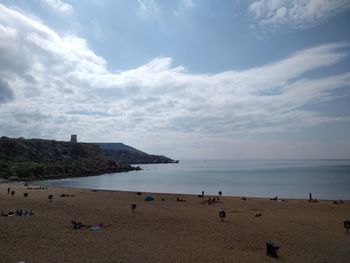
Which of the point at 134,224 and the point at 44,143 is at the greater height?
the point at 44,143

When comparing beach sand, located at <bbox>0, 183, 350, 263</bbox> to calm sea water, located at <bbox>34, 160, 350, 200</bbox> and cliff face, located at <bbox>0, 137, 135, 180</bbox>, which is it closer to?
calm sea water, located at <bbox>34, 160, 350, 200</bbox>

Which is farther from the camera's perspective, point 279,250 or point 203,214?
point 203,214

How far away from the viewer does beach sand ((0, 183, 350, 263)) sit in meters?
13.4

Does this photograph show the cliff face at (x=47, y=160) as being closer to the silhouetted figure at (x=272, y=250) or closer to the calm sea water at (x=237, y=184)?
the calm sea water at (x=237, y=184)

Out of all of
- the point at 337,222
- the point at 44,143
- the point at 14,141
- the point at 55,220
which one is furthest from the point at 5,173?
the point at 337,222

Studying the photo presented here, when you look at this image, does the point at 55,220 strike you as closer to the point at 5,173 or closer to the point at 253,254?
the point at 253,254

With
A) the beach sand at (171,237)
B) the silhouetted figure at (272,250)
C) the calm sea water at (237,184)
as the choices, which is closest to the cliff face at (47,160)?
the calm sea water at (237,184)

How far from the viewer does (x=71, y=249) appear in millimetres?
14000

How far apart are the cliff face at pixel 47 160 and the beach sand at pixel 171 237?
66.4 meters

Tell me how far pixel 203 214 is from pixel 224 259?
12.4 metres

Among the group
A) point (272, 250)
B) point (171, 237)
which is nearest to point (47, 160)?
point (171, 237)

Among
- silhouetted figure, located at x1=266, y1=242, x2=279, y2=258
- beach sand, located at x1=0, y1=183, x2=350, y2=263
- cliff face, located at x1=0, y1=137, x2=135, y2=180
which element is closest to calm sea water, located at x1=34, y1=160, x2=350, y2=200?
cliff face, located at x1=0, y1=137, x2=135, y2=180

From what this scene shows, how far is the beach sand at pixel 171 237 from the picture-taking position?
43.9 ft

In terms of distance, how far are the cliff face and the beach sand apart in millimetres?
66410
